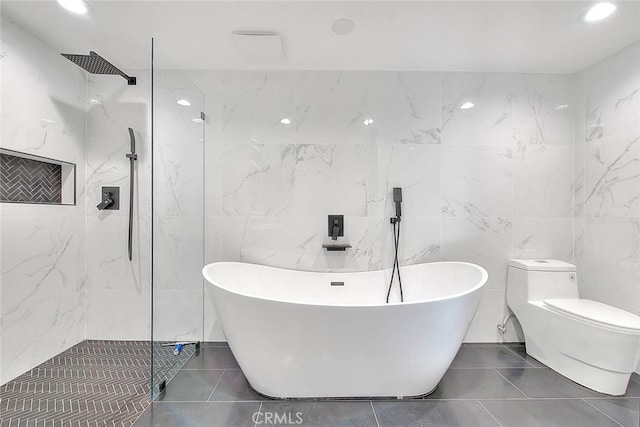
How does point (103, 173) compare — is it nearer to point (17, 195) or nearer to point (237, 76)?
point (17, 195)

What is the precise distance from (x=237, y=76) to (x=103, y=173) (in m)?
1.34

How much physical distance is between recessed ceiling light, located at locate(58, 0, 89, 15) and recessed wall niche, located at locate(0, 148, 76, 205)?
0.93m

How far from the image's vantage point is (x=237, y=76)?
2.27 meters

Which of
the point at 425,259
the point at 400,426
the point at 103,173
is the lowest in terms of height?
the point at 400,426

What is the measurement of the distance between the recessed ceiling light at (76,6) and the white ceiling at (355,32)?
0.13 ft

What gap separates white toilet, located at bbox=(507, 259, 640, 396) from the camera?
1593mm

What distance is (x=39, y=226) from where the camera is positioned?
1.91 metres

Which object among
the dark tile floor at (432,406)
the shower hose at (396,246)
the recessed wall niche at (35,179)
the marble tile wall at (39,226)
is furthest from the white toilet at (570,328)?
the recessed wall niche at (35,179)

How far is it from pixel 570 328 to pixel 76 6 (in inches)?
139

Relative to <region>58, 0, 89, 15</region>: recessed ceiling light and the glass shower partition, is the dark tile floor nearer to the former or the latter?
the glass shower partition

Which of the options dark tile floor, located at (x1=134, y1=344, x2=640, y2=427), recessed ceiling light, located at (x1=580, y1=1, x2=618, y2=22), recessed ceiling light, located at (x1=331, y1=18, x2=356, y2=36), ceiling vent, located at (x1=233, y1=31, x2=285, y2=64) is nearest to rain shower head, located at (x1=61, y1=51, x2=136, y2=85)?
ceiling vent, located at (x1=233, y1=31, x2=285, y2=64)

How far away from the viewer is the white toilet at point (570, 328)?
1.59 meters

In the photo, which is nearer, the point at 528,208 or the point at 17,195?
the point at 17,195

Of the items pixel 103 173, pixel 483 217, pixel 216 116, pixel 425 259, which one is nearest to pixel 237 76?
pixel 216 116
